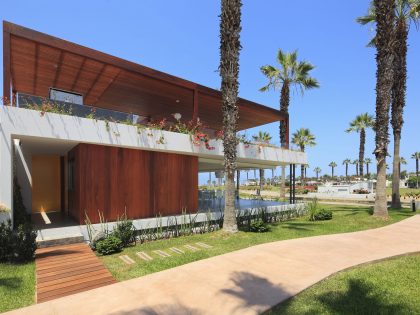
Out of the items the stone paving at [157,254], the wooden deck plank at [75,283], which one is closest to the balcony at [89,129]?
the stone paving at [157,254]

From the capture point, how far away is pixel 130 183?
11.1m

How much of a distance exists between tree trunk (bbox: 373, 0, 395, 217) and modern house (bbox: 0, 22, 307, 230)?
6.16 meters

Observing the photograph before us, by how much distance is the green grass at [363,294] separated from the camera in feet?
15.5

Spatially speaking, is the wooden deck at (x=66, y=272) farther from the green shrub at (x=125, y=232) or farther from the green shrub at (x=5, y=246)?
the green shrub at (x=125, y=232)

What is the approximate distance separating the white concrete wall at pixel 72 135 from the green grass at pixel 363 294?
307 inches

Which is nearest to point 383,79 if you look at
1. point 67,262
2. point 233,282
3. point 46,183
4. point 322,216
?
point 322,216

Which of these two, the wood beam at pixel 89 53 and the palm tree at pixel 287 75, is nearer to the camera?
the wood beam at pixel 89 53

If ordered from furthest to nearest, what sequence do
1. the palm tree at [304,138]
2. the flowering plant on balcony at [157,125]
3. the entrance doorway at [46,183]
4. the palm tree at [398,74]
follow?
the palm tree at [304,138] < the palm tree at [398,74] < the entrance doorway at [46,183] < the flowering plant on balcony at [157,125]

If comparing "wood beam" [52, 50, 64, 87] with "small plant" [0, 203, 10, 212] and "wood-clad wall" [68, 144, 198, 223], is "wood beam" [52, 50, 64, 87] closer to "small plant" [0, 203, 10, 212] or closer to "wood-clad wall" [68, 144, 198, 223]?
"wood-clad wall" [68, 144, 198, 223]

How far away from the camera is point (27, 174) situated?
42.6 ft

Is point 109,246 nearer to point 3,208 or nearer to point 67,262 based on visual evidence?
point 67,262

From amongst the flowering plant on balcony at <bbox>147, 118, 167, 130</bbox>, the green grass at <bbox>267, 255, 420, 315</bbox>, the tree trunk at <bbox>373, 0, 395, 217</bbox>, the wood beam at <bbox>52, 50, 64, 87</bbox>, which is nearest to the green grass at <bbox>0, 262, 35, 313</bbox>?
the green grass at <bbox>267, 255, 420, 315</bbox>

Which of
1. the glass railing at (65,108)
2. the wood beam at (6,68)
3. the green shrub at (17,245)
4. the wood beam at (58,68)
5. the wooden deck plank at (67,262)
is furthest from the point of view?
the wood beam at (58,68)

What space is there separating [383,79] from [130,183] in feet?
44.4
